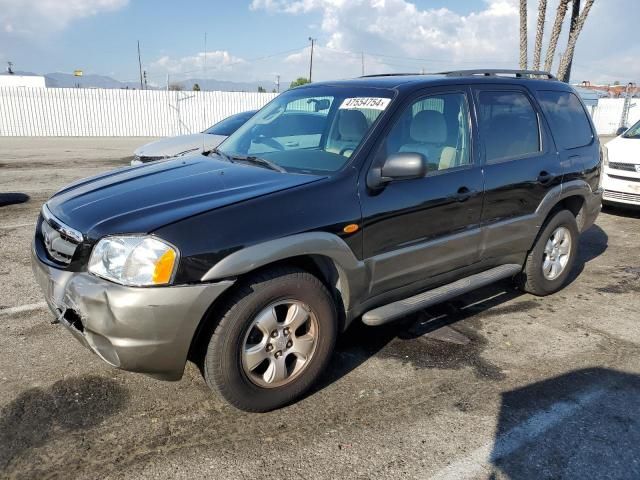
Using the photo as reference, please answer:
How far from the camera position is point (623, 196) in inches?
316

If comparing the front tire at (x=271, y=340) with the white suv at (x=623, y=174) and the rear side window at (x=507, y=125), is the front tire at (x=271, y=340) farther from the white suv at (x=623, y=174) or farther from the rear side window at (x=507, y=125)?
the white suv at (x=623, y=174)

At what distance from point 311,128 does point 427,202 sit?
41.2 inches

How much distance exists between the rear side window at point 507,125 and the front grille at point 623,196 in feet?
14.6

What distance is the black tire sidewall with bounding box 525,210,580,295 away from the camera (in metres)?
4.64

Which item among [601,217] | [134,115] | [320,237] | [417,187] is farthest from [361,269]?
[134,115]

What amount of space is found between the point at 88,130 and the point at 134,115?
7.69 feet

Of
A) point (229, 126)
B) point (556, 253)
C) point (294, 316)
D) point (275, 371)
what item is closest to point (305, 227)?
point (294, 316)

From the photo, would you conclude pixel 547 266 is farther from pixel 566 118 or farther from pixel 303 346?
pixel 303 346

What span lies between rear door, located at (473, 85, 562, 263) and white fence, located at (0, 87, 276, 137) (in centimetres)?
2490

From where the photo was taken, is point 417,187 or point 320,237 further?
point 417,187

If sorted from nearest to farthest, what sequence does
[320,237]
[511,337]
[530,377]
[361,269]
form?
1. [320,237]
2. [361,269]
3. [530,377]
4. [511,337]

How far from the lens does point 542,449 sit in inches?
107

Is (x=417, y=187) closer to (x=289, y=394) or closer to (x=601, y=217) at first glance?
(x=289, y=394)

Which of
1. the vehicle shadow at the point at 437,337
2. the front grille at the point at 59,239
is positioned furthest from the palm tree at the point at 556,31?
the front grille at the point at 59,239
